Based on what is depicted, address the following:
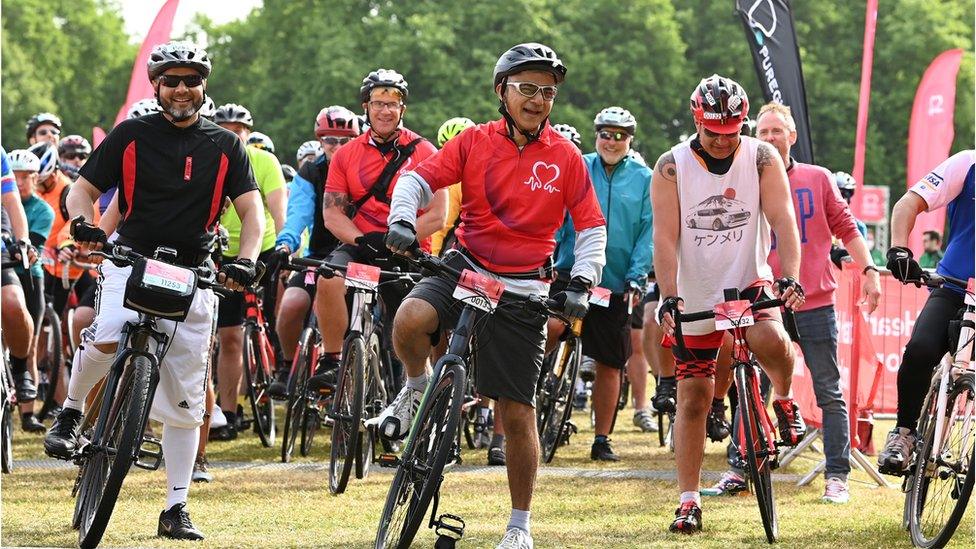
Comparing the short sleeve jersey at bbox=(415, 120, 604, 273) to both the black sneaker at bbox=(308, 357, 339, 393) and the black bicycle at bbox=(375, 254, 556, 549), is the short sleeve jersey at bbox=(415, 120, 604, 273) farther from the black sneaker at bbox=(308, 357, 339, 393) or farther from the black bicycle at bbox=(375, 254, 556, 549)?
the black sneaker at bbox=(308, 357, 339, 393)

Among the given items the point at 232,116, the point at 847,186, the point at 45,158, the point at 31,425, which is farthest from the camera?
the point at 847,186

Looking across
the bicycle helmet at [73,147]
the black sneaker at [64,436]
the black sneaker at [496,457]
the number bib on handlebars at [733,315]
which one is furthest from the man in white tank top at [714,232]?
the bicycle helmet at [73,147]

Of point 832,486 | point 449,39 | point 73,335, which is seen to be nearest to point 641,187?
point 832,486

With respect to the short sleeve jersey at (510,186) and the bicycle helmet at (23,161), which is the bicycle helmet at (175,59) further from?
the bicycle helmet at (23,161)

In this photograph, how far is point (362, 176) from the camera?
31.5 feet

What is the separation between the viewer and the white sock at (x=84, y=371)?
23.0 ft

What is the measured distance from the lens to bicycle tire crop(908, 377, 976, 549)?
6938 mm

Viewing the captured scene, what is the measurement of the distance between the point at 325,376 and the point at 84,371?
275 cm

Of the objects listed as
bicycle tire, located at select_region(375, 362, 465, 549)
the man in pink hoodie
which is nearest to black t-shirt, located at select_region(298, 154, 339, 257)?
the man in pink hoodie

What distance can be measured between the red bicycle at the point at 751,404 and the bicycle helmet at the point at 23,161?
243 inches

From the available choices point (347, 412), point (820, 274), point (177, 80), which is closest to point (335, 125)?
point (347, 412)

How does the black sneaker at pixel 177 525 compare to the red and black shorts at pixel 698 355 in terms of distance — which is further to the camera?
the red and black shorts at pixel 698 355

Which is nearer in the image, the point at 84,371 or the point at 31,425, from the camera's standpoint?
the point at 84,371

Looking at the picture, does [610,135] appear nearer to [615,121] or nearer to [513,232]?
[615,121]
